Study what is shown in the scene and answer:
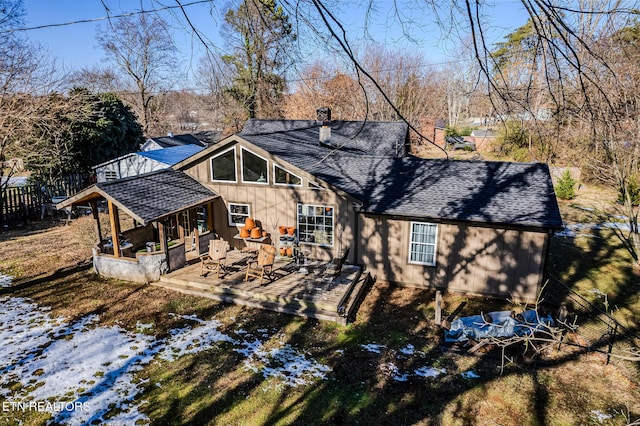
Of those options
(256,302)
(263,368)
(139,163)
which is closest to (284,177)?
(256,302)

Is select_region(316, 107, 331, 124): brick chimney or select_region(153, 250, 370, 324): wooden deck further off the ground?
select_region(316, 107, 331, 124): brick chimney

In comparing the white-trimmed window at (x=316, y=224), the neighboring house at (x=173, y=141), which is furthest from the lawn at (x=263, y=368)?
the neighboring house at (x=173, y=141)

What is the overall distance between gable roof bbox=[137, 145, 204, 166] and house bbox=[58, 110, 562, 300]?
299 inches

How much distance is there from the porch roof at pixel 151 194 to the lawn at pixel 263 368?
2.39 m

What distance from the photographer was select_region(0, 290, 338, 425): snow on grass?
636 cm

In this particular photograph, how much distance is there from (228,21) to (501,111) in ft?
10.2

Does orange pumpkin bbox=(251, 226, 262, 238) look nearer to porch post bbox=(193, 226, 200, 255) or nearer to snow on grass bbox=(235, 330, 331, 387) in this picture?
porch post bbox=(193, 226, 200, 255)

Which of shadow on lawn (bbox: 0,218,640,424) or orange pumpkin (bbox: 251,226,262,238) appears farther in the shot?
orange pumpkin (bbox: 251,226,262,238)

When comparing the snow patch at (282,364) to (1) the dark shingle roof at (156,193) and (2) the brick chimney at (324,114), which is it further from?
(2) the brick chimney at (324,114)

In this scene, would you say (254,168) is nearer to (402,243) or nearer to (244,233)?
(244,233)

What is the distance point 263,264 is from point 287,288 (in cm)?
97

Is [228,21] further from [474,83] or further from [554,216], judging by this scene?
[554,216]

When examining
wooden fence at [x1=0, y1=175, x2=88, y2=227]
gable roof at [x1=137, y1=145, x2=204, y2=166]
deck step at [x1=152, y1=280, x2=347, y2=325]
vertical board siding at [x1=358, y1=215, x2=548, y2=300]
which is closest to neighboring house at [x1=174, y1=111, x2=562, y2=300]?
vertical board siding at [x1=358, y1=215, x2=548, y2=300]

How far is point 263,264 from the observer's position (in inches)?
414
